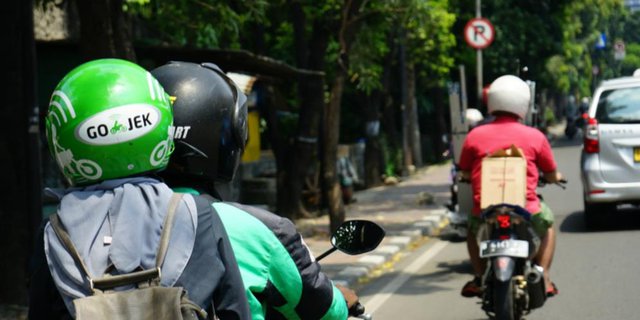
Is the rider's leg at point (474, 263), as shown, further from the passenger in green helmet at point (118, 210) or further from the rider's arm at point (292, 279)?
the passenger in green helmet at point (118, 210)

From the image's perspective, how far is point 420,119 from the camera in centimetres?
4075

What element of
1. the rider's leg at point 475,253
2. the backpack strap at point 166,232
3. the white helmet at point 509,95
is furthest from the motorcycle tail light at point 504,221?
the backpack strap at point 166,232

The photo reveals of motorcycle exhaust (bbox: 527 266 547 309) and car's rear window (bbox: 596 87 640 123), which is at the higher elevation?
car's rear window (bbox: 596 87 640 123)

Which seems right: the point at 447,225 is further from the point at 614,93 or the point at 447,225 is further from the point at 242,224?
the point at 242,224

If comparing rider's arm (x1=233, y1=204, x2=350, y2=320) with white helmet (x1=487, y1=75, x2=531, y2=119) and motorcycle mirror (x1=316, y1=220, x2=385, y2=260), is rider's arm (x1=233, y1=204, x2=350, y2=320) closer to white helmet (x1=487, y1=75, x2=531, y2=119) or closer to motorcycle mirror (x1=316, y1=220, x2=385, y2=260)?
motorcycle mirror (x1=316, y1=220, x2=385, y2=260)

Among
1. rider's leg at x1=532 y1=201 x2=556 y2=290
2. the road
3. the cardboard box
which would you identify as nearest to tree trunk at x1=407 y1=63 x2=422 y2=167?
the road

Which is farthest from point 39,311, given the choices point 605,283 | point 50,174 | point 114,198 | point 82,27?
point 50,174

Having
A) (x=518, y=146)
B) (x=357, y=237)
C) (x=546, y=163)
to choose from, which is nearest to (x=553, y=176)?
(x=546, y=163)

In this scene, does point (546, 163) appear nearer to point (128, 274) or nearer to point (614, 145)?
point (614, 145)

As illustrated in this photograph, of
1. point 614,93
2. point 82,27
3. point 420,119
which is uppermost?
point 82,27

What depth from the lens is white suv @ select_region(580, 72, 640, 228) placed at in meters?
13.3

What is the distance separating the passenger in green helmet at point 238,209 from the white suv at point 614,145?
34.1ft

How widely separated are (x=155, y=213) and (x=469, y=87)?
120 ft

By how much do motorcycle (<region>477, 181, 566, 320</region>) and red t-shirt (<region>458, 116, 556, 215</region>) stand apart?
28cm
